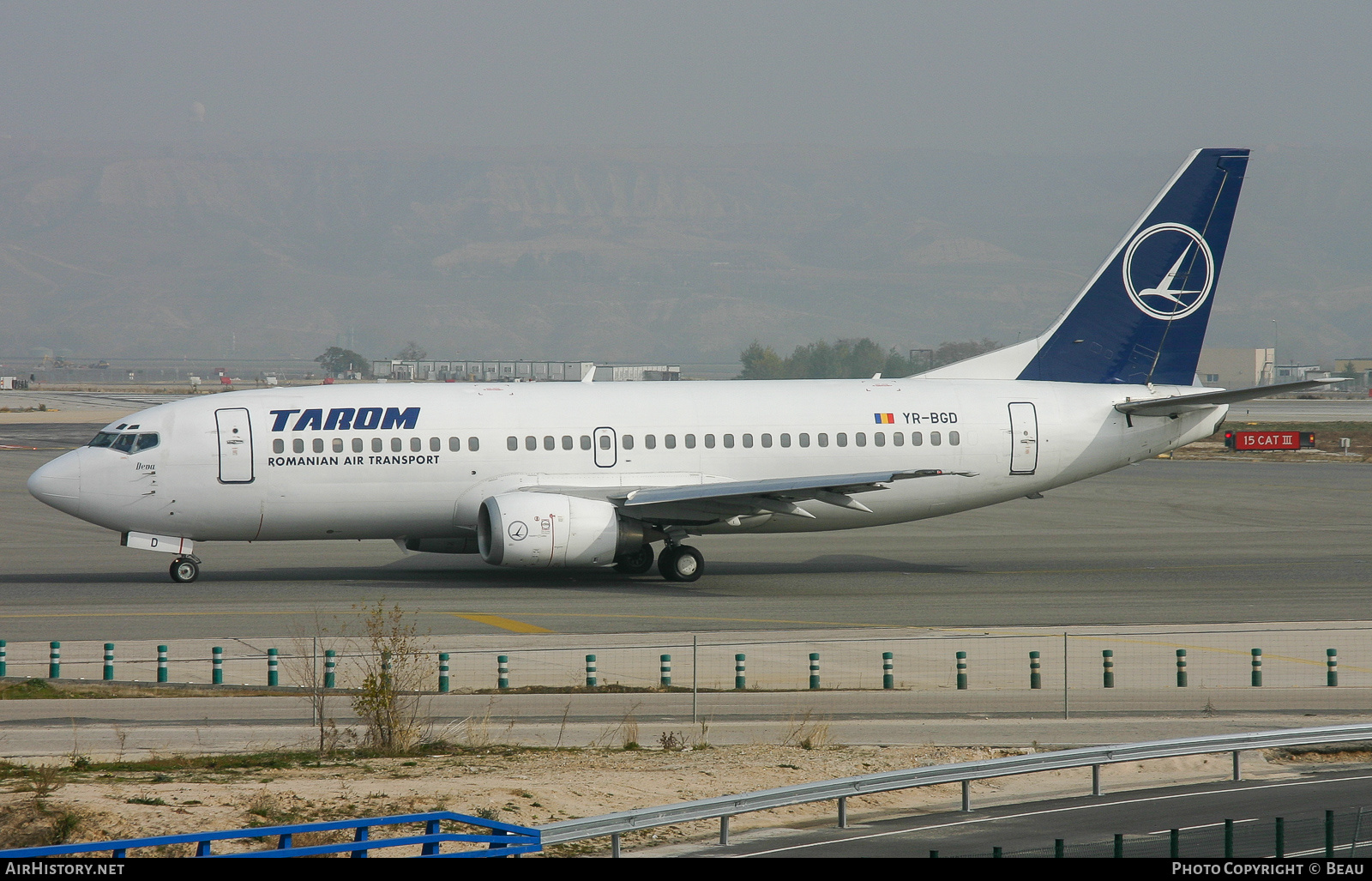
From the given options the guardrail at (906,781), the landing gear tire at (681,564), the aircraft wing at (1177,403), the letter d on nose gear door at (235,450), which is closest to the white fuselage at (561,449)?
the letter d on nose gear door at (235,450)

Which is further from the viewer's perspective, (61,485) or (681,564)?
(681,564)

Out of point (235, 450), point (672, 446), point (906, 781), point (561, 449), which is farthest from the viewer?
point (672, 446)

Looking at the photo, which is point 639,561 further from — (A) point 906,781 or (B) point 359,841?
(B) point 359,841

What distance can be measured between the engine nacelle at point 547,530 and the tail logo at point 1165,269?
15.5m

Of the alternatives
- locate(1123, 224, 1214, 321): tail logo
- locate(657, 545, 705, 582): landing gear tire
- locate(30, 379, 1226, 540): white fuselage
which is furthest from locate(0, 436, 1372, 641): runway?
locate(1123, 224, 1214, 321): tail logo

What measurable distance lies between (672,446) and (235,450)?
10289 millimetres

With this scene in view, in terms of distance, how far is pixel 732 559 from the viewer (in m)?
37.8

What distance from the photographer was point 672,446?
3316 cm

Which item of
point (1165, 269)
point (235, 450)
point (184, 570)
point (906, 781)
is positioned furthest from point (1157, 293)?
point (906, 781)

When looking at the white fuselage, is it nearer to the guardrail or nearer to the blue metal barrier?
the guardrail

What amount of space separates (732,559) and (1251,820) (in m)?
25.0
